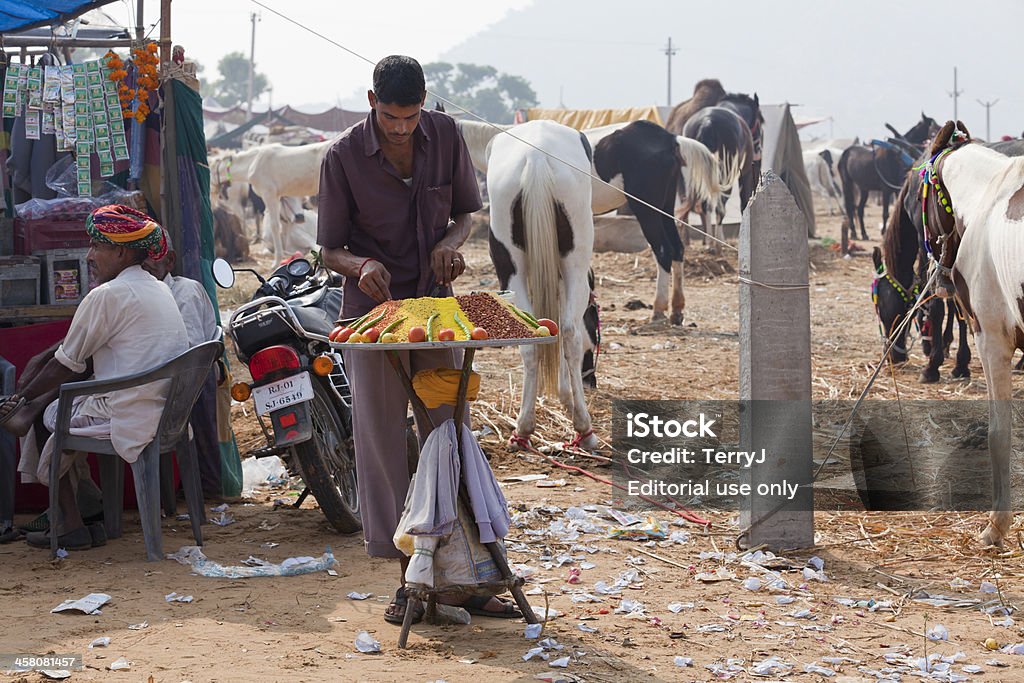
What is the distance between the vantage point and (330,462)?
16.7 ft

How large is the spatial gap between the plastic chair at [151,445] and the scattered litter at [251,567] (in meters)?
0.12

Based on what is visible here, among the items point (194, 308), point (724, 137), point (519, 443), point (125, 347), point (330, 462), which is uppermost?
point (724, 137)

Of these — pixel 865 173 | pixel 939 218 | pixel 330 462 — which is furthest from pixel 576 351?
pixel 865 173

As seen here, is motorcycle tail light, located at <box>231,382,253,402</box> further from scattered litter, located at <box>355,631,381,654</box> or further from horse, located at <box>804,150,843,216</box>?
horse, located at <box>804,150,843,216</box>

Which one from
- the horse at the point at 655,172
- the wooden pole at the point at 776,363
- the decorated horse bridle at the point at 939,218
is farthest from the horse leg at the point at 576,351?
the horse at the point at 655,172

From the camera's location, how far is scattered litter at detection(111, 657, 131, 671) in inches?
135

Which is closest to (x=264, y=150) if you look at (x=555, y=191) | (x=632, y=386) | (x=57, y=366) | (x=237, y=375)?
(x=237, y=375)

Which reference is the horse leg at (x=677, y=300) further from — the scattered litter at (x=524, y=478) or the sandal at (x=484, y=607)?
the sandal at (x=484, y=607)

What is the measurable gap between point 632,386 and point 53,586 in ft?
16.3

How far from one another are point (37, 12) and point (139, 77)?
28.8 inches

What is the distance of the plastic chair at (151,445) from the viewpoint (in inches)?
179

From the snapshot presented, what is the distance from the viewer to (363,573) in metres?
4.57

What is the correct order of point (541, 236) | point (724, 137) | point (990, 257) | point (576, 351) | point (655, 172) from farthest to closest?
1. point (724, 137)
2. point (655, 172)
3. point (576, 351)
4. point (541, 236)
5. point (990, 257)

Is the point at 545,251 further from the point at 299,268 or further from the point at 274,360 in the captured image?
the point at 274,360
